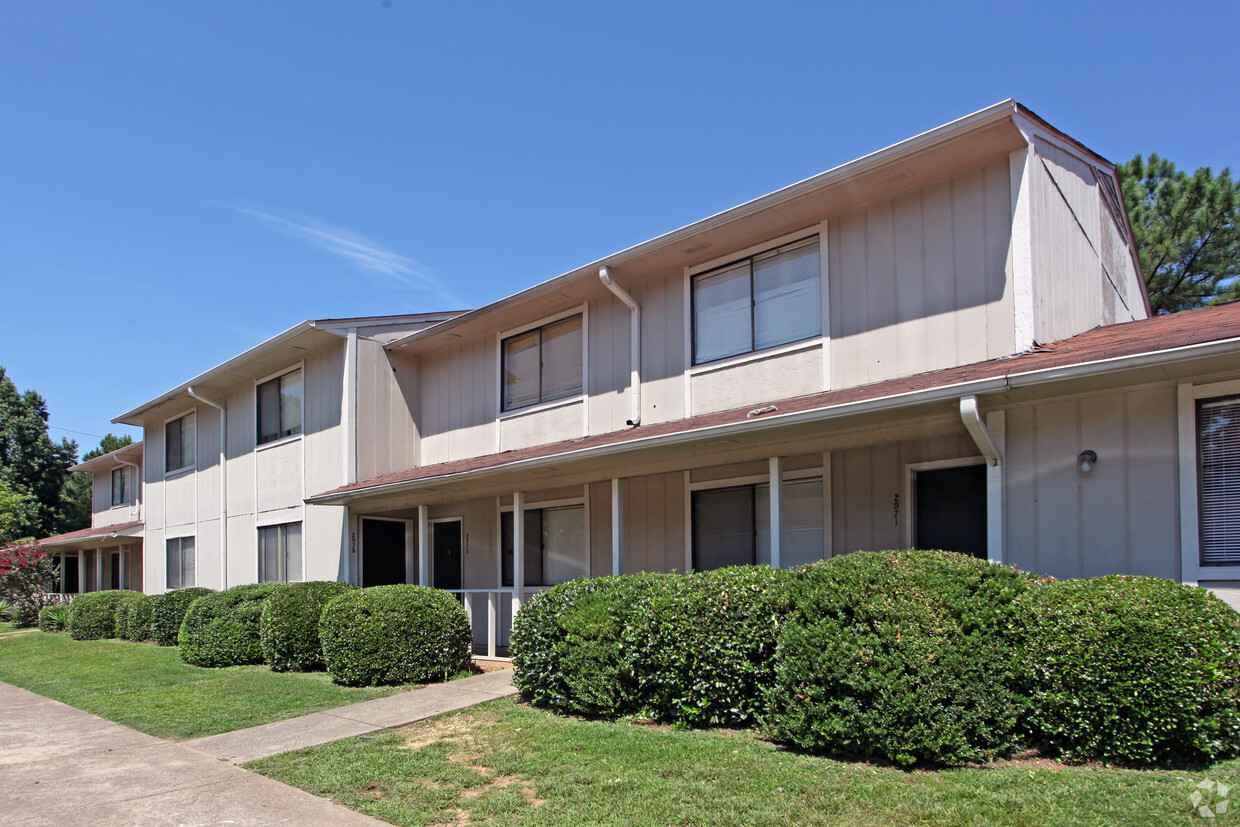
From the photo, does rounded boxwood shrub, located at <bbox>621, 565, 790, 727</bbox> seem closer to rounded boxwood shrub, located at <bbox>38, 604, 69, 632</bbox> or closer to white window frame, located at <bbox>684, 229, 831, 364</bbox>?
white window frame, located at <bbox>684, 229, 831, 364</bbox>

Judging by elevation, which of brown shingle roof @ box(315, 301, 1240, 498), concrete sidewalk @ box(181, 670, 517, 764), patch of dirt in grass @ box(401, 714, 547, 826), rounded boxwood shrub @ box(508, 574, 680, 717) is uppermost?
brown shingle roof @ box(315, 301, 1240, 498)

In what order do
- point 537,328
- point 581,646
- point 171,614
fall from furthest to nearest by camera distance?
point 171,614, point 537,328, point 581,646

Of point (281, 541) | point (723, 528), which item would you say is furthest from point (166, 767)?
point (281, 541)

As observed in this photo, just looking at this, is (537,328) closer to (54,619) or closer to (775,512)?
(775,512)

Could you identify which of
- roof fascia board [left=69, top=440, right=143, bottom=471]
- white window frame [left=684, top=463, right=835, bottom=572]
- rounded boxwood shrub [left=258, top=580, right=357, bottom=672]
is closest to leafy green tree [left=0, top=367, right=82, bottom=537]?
roof fascia board [left=69, top=440, right=143, bottom=471]

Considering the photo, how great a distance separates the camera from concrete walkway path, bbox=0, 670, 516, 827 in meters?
5.79

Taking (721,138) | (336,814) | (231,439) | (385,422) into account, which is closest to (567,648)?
(336,814)

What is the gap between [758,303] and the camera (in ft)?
34.4

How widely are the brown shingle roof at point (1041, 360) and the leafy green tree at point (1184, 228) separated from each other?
1492 cm

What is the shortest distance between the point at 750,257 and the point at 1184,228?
16118mm

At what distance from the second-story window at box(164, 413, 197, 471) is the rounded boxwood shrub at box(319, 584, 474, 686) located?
1284 cm

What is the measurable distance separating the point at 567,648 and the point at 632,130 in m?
10.7

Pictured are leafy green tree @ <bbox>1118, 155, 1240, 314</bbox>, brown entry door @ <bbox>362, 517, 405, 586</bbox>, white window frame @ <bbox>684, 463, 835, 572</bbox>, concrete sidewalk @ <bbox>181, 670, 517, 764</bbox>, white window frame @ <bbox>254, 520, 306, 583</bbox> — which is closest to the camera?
concrete sidewalk @ <bbox>181, 670, 517, 764</bbox>

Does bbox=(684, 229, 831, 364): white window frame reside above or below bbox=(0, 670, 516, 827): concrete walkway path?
above
